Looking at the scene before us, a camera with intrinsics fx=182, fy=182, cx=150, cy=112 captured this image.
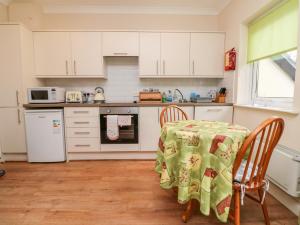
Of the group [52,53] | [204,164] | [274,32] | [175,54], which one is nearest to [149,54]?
[175,54]

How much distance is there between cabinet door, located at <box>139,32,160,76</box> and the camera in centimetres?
302

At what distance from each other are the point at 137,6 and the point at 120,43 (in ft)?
2.54

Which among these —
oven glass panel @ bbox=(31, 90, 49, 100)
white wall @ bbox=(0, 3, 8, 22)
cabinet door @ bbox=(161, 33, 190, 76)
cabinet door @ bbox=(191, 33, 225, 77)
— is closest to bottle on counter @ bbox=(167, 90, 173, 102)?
cabinet door @ bbox=(161, 33, 190, 76)

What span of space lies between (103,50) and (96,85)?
2.19 ft

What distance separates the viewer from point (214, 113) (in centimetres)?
288

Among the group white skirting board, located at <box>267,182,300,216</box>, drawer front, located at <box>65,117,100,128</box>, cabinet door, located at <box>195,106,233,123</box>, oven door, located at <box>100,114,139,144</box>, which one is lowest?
white skirting board, located at <box>267,182,300,216</box>

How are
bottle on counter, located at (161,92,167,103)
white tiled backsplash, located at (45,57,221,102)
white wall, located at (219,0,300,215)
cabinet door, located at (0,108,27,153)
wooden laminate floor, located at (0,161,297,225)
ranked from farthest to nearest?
white tiled backsplash, located at (45,57,221,102) → bottle on counter, located at (161,92,167,103) → cabinet door, located at (0,108,27,153) → white wall, located at (219,0,300,215) → wooden laminate floor, located at (0,161,297,225)

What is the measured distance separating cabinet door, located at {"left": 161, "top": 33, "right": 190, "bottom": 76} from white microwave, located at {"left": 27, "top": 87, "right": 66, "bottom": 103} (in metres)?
1.77

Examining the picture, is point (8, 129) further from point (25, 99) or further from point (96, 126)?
point (96, 126)

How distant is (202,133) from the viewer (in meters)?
1.33

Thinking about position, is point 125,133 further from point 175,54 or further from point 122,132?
point 175,54

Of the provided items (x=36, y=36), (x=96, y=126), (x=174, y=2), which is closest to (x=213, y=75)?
(x=174, y=2)

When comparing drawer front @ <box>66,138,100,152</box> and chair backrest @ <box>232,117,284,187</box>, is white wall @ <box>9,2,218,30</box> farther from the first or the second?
chair backrest @ <box>232,117,284,187</box>

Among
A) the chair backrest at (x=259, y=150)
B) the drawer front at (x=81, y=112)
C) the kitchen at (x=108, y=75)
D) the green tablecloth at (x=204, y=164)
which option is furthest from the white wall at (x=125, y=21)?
the chair backrest at (x=259, y=150)
